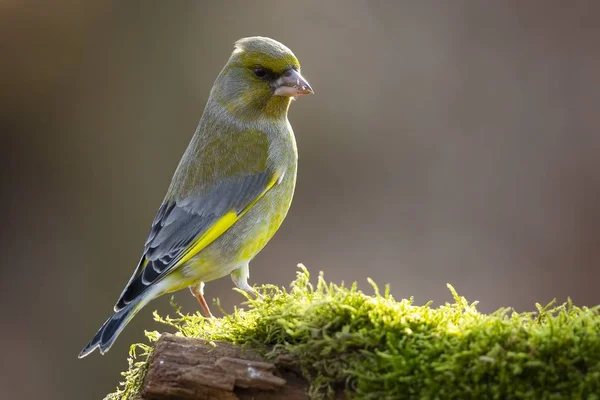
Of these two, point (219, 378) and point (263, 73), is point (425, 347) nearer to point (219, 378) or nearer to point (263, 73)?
point (219, 378)

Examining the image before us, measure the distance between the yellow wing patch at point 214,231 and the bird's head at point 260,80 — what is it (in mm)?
635

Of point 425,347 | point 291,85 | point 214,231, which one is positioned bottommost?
point 425,347

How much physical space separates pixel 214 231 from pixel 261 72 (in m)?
1.12

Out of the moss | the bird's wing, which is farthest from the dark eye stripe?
the moss

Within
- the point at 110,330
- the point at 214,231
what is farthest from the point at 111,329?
the point at 214,231

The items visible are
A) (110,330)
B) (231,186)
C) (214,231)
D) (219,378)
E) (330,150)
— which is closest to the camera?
(219,378)

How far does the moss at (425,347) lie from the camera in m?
2.57

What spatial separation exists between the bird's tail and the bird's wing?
0.71 ft

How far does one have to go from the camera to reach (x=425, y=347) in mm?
2803

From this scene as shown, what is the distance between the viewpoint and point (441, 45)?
378 inches

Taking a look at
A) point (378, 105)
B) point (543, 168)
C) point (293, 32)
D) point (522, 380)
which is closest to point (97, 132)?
point (293, 32)

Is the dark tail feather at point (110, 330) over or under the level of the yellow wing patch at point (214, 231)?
under

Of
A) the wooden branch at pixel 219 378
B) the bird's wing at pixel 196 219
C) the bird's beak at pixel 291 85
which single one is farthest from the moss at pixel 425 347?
the bird's beak at pixel 291 85

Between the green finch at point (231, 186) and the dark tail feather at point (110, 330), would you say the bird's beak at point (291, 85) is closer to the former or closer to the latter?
the green finch at point (231, 186)
